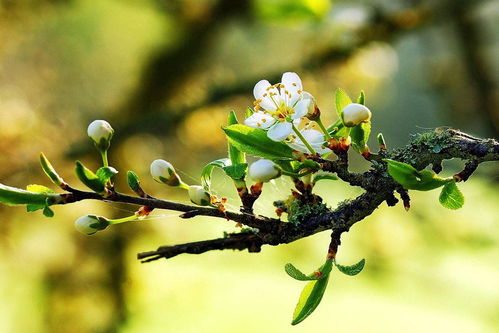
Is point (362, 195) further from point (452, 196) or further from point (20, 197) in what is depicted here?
point (20, 197)

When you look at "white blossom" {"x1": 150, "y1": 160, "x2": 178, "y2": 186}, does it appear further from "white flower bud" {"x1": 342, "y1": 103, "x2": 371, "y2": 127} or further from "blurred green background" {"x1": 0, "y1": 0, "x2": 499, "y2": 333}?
"blurred green background" {"x1": 0, "y1": 0, "x2": 499, "y2": 333}

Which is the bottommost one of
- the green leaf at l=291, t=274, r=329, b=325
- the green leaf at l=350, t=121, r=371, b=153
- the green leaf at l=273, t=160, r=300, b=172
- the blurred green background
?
the blurred green background

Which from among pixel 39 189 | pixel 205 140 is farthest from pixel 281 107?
pixel 205 140

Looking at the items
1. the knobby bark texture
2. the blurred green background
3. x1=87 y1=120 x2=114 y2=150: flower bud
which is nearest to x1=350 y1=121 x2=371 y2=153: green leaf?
the knobby bark texture

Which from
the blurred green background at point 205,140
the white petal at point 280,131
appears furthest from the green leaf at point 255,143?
the blurred green background at point 205,140

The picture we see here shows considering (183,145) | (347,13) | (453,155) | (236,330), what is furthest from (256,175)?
(236,330)

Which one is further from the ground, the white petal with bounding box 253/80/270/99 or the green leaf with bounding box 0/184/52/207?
the white petal with bounding box 253/80/270/99

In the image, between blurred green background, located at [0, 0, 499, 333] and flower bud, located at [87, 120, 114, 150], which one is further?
blurred green background, located at [0, 0, 499, 333]
